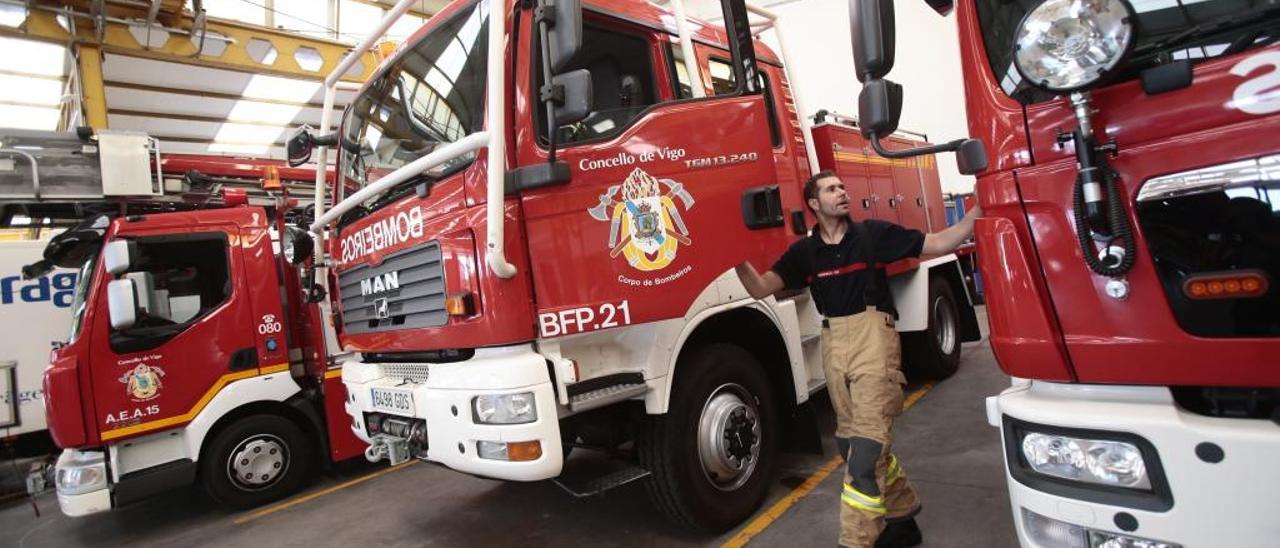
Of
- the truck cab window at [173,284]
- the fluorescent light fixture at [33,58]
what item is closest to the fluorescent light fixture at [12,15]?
the fluorescent light fixture at [33,58]

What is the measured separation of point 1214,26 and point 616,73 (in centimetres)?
221

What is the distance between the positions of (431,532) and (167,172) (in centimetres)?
395

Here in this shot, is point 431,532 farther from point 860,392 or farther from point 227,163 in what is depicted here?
point 227,163

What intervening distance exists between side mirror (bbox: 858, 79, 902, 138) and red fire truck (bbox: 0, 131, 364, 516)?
13.2ft

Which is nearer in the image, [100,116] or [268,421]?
[268,421]

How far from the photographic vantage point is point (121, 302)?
411 centimetres

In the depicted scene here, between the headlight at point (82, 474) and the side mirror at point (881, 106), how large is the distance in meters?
5.36

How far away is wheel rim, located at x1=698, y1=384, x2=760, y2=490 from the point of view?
3.13 meters

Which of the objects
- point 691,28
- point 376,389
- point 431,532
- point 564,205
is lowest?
point 431,532

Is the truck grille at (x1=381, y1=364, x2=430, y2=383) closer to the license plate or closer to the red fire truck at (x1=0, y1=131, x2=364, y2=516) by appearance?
the license plate

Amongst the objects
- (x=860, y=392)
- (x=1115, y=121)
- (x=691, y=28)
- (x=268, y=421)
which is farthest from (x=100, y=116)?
(x=1115, y=121)

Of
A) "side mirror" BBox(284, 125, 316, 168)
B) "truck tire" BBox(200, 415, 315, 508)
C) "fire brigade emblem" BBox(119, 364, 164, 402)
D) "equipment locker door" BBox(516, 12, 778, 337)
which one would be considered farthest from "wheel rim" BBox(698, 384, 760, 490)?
"fire brigade emblem" BBox(119, 364, 164, 402)

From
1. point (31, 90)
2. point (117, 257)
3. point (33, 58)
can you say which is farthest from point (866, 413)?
point (31, 90)

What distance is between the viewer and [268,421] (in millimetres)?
5016
